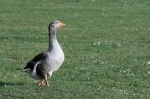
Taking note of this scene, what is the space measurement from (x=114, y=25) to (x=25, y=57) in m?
10.3

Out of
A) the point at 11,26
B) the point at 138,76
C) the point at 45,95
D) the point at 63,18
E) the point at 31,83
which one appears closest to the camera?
the point at 45,95

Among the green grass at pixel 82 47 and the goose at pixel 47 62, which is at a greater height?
the goose at pixel 47 62

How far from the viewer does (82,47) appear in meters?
20.5

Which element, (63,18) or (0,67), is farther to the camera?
(63,18)

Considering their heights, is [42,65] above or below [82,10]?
above

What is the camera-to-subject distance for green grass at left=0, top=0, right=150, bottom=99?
12609 millimetres

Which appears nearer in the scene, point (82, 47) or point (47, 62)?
point (47, 62)

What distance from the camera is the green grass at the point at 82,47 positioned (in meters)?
12.6

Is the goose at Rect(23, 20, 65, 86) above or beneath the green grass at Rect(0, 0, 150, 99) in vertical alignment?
above

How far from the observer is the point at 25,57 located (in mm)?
18188

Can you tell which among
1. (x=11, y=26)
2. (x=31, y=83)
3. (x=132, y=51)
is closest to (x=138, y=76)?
(x=31, y=83)

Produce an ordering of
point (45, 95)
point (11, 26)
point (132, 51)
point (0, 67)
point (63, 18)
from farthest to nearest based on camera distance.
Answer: point (63, 18) < point (11, 26) < point (132, 51) < point (0, 67) < point (45, 95)

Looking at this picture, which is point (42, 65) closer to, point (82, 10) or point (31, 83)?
point (31, 83)

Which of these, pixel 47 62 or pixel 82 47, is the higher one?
pixel 47 62
